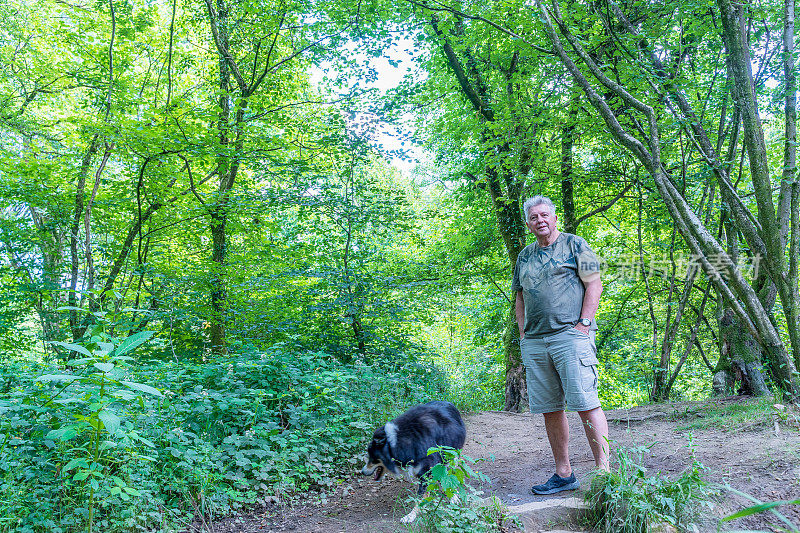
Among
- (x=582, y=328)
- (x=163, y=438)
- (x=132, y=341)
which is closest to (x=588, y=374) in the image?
(x=582, y=328)

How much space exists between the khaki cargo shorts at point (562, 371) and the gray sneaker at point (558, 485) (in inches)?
18.5

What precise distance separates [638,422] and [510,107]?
4.60 m

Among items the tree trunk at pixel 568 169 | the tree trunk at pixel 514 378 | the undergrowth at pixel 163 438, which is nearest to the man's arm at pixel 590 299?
the undergrowth at pixel 163 438

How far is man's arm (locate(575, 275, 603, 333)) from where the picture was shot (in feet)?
10.2

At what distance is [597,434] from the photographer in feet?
9.98

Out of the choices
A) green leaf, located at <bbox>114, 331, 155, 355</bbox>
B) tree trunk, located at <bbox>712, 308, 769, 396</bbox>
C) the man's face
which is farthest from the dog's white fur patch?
tree trunk, located at <bbox>712, 308, 769, 396</bbox>

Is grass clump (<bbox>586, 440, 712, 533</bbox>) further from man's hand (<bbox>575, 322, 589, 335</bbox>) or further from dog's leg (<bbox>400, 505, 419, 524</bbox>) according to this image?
dog's leg (<bbox>400, 505, 419, 524</bbox>)

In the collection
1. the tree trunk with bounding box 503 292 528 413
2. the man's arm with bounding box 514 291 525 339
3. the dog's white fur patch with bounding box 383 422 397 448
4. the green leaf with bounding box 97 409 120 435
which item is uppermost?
the man's arm with bounding box 514 291 525 339

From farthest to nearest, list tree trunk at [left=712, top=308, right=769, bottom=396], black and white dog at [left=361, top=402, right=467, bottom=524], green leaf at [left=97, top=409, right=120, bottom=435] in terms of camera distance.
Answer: tree trunk at [left=712, top=308, right=769, bottom=396]
black and white dog at [left=361, top=402, right=467, bottom=524]
green leaf at [left=97, top=409, right=120, bottom=435]

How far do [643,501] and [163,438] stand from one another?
3018 millimetres

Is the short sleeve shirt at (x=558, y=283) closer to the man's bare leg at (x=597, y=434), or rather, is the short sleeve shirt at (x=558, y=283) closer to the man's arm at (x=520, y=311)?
the man's arm at (x=520, y=311)

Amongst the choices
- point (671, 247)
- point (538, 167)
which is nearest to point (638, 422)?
point (671, 247)

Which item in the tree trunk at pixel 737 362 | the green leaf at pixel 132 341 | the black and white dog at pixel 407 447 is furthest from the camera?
the tree trunk at pixel 737 362

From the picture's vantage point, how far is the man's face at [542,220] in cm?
327
